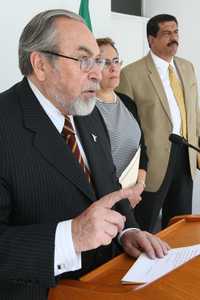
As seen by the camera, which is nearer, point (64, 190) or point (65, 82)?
point (64, 190)

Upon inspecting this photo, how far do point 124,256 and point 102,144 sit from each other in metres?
0.42

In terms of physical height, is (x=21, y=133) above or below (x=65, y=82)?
below

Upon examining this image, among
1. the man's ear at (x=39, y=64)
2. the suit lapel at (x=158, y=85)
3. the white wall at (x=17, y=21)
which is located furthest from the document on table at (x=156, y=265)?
the suit lapel at (x=158, y=85)

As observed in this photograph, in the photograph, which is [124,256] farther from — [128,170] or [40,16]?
[128,170]

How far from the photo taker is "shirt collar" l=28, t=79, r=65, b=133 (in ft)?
4.50

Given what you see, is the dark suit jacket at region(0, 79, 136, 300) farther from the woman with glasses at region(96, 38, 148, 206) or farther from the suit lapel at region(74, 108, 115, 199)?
the woman with glasses at region(96, 38, 148, 206)

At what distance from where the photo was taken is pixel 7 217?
121 centimetres

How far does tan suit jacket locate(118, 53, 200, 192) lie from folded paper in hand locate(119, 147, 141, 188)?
844mm

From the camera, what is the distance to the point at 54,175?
1243 millimetres

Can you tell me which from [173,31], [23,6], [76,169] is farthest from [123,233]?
[173,31]

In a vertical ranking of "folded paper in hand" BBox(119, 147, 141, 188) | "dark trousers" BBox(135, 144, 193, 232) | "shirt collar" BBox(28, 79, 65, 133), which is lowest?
"dark trousers" BBox(135, 144, 193, 232)

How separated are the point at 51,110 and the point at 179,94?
199 cm

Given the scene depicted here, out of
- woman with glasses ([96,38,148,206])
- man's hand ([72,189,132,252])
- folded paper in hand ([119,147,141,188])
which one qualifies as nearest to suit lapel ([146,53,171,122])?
woman with glasses ([96,38,148,206])

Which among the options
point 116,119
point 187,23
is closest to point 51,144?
point 116,119
